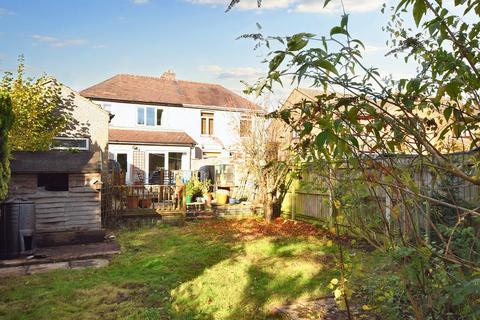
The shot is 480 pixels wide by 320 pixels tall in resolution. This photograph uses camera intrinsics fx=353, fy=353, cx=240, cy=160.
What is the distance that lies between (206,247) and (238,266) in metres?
1.84

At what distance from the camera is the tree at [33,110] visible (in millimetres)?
11477

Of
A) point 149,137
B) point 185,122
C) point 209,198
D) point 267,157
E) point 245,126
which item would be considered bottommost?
point 209,198

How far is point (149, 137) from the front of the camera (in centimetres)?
2302

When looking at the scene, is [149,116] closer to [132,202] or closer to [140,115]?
[140,115]

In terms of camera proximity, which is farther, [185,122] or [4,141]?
[185,122]

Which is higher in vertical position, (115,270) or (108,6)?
(108,6)

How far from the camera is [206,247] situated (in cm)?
847

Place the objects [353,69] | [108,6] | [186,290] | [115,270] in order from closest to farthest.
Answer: [353,69] → [186,290] → [115,270] → [108,6]

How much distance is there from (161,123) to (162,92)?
2.57 metres

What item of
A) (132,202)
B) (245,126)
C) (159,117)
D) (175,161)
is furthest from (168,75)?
(132,202)

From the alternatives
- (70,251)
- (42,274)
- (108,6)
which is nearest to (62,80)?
(108,6)

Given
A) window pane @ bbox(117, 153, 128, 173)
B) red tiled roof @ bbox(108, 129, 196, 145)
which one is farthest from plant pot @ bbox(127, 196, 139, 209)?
window pane @ bbox(117, 153, 128, 173)

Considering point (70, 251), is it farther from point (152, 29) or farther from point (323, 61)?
point (323, 61)

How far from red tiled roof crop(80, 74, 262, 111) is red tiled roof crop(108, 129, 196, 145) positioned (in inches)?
83.9
